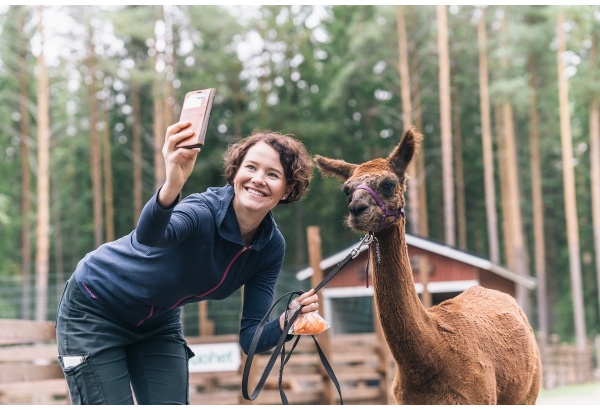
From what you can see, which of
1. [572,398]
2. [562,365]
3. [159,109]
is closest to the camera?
[572,398]

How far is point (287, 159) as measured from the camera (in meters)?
3.08

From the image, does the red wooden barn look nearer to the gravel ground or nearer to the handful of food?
the gravel ground

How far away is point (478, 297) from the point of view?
4.72 meters

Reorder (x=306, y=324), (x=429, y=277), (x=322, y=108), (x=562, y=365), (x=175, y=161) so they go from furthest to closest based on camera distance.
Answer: (x=322, y=108)
(x=562, y=365)
(x=429, y=277)
(x=306, y=324)
(x=175, y=161)

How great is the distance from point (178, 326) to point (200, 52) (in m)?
23.8

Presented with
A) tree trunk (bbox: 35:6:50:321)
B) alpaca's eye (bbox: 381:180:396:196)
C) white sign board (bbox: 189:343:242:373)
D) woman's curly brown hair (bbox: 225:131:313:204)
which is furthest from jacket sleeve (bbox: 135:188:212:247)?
tree trunk (bbox: 35:6:50:321)

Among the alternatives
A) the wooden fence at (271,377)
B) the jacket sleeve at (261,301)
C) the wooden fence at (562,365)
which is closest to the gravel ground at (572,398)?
the wooden fence at (271,377)

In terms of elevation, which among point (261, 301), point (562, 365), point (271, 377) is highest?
point (261, 301)

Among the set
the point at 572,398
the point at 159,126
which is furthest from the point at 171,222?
the point at 159,126

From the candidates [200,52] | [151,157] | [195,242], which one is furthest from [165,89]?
[195,242]

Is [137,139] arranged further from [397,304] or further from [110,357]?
[110,357]

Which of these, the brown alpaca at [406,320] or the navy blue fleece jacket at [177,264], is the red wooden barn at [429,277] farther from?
the navy blue fleece jacket at [177,264]

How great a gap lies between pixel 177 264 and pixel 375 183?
107 cm

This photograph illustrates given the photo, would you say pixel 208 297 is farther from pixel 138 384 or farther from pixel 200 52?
pixel 200 52
